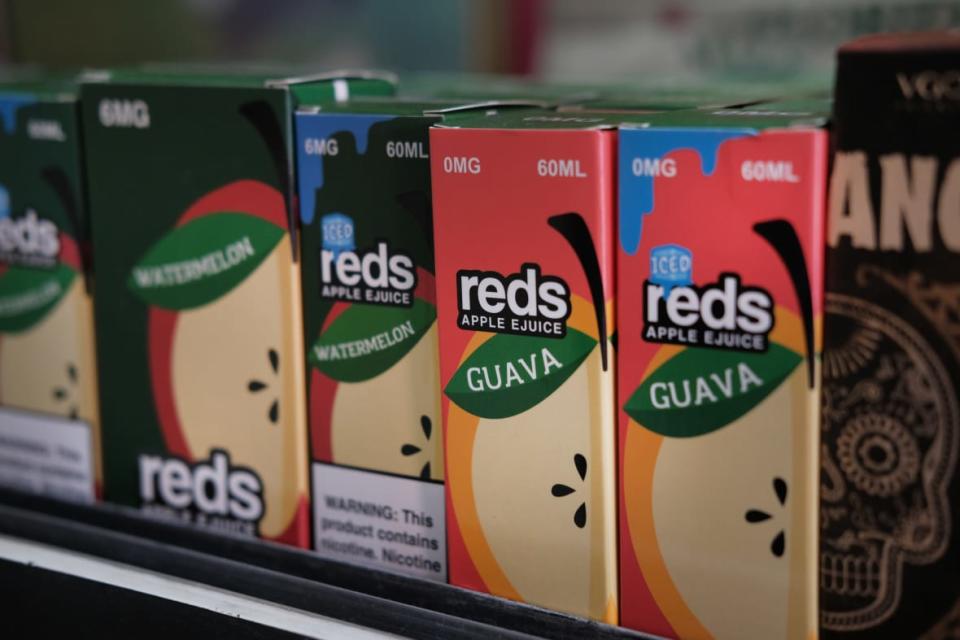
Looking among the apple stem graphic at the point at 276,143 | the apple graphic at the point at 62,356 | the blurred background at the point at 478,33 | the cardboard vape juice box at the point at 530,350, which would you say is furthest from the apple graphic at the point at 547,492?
the blurred background at the point at 478,33

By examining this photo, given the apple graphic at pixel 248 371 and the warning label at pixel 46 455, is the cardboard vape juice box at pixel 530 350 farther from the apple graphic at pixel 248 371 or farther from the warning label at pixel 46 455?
the warning label at pixel 46 455

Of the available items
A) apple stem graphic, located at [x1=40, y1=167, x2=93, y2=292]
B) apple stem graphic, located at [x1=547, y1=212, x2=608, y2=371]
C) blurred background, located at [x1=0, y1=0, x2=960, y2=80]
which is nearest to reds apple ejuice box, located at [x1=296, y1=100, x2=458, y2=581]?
apple stem graphic, located at [x1=547, y1=212, x2=608, y2=371]

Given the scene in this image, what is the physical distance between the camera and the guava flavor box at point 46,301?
1119mm

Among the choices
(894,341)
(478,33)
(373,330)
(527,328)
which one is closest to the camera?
(894,341)

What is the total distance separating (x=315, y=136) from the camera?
0.95 m

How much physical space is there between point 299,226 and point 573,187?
275mm

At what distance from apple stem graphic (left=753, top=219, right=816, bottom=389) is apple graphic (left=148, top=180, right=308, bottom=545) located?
42cm

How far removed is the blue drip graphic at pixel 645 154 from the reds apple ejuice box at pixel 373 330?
0.59 ft

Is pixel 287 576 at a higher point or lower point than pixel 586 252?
lower

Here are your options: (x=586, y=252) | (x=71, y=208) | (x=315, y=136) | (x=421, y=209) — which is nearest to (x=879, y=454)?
(x=586, y=252)

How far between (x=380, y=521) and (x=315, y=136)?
13.0 inches

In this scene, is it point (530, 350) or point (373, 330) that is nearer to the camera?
point (530, 350)

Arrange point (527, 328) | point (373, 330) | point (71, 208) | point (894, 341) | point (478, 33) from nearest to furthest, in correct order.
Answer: point (894, 341) → point (527, 328) → point (373, 330) → point (71, 208) → point (478, 33)

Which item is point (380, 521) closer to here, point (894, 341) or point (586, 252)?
point (586, 252)
